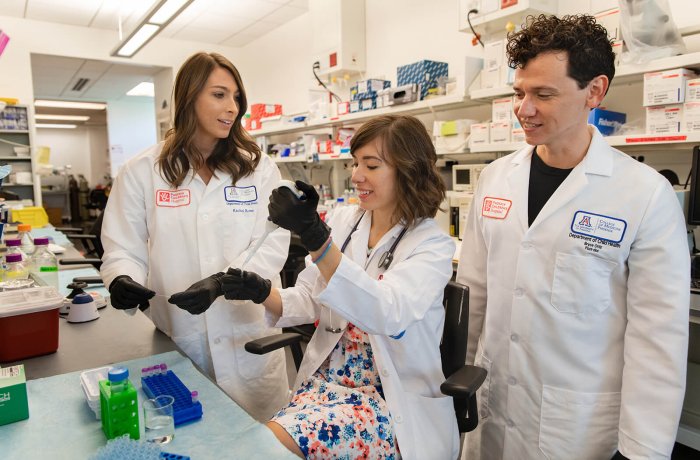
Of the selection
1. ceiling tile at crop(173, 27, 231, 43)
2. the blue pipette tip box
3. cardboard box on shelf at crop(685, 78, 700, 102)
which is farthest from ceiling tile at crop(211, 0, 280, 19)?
the blue pipette tip box

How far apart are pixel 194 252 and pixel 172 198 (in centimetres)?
19

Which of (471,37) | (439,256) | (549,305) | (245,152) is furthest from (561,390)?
(471,37)

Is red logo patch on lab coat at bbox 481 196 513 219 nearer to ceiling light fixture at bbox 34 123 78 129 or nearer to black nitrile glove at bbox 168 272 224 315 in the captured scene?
black nitrile glove at bbox 168 272 224 315

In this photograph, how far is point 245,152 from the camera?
178cm

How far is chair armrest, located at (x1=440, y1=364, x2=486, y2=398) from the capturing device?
1222 mm

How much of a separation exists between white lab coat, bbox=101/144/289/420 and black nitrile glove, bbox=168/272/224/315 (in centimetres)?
24

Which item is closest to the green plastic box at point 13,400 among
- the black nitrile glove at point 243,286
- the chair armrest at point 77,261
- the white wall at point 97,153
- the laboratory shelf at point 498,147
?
the black nitrile glove at point 243,286

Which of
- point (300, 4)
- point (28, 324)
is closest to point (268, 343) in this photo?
point (28, 324)

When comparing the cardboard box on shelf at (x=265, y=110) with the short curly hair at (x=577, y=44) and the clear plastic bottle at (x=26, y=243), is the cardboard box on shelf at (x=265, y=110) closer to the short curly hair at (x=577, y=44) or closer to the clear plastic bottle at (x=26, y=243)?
Result: the clear plastic bottle at (x=26, y=243)

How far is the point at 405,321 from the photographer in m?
1.20

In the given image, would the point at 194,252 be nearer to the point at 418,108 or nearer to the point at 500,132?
the point at 500,132

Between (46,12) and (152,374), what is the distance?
5813 millimetres

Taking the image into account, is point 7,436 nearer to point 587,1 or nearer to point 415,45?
point 587,1

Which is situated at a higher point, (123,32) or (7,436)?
(123,32)
